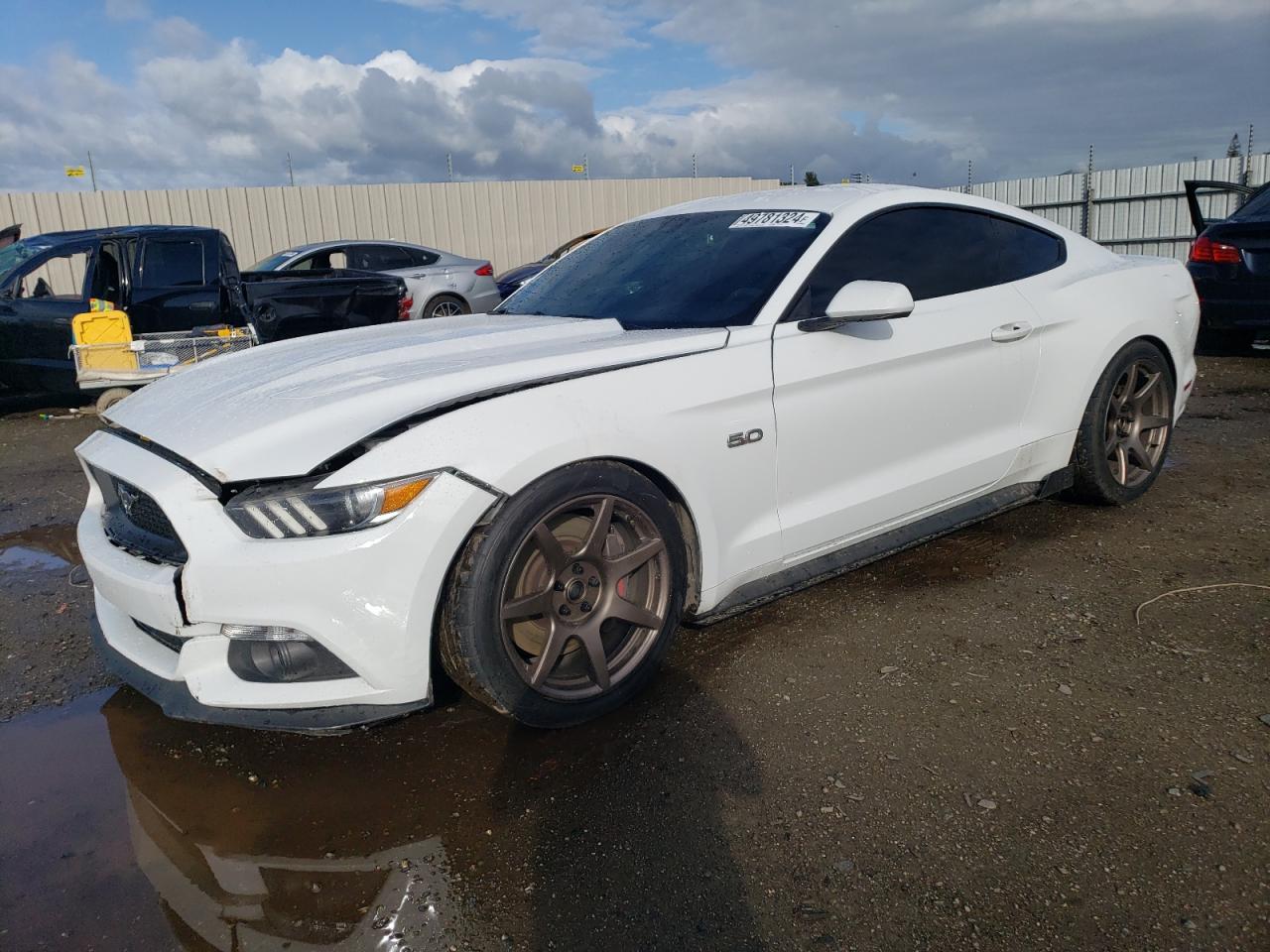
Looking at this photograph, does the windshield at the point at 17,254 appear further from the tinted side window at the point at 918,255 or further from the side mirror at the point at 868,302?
the side mirror at the point at 868,302

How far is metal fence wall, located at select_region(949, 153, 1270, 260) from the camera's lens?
15.0 m

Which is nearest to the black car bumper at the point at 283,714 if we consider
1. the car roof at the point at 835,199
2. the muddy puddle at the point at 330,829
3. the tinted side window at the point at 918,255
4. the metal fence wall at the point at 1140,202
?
the muddy puddle at the point at 330,829

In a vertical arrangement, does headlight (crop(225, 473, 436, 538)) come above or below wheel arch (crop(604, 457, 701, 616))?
above

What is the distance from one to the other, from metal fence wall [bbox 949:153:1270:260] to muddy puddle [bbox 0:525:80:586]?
14.5 meters

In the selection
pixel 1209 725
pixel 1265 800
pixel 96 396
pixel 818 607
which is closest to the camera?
pixel 1265 800

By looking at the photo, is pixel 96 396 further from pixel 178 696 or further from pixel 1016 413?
pixel 1016 413

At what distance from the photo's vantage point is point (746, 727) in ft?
9.07

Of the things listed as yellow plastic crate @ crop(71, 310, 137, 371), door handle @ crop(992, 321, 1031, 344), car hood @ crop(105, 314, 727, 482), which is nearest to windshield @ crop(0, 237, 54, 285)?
yellow plastic crate @ crop(71, 310, 137, 371)

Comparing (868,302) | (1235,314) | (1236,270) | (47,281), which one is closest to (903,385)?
(868,302)

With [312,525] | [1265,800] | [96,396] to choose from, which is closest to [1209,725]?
[1265,800]

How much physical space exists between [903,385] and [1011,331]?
69cm

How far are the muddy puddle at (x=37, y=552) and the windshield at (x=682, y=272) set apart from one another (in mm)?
2459

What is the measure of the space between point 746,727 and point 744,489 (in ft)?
2.35

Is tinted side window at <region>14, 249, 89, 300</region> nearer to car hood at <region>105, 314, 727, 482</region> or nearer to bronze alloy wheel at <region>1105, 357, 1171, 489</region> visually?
car hood at <region>105, 314, 727, 482</region>
